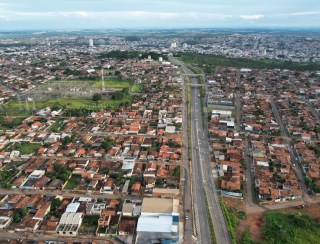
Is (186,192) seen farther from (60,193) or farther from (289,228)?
(60,193)

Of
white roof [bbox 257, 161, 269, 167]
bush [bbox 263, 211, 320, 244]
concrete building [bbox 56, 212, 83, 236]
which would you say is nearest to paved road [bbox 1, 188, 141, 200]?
concrete building [bbox 56, 212, 83, 236]

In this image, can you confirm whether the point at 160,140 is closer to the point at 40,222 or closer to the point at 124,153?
the point at 124,153

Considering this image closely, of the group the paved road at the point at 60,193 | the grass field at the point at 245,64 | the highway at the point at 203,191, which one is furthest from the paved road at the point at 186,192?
the grass field at the point at 245,64

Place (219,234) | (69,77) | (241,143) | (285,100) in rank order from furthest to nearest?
(69,77) < (285,100) < (241,143) < (219,234)

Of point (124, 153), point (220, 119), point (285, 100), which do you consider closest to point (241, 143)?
point (220, 119)

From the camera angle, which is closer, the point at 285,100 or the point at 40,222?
the point at 40,222

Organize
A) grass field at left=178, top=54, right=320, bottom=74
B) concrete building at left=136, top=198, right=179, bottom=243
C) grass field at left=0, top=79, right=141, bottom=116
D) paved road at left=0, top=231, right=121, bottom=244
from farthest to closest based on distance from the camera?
1. grass field at left=178, top=54, right=320, bottom=74
2. grass field at left=0, top=79, right=141, bottom=116
3. paved road at left=0, top=231, right=121, bottom=244
4. concrete building at left=136, top=198, right=179, bottom=243

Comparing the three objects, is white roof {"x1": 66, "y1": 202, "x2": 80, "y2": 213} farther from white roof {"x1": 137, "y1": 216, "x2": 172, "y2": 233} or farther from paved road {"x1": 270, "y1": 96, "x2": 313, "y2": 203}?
paved road {"x1": 270, "y1": 96, "x2": 313, "y2": 203}
